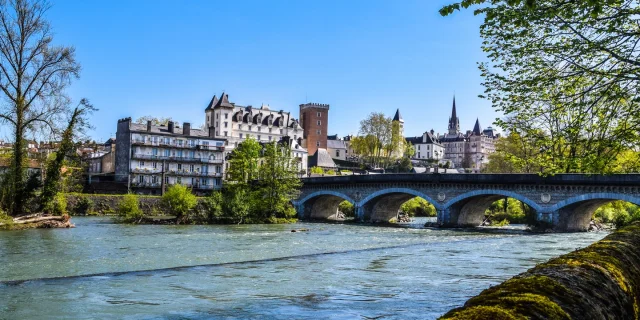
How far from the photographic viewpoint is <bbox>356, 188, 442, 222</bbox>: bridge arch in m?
46.9

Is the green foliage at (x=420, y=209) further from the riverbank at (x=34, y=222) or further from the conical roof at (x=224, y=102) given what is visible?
the conical roof at (x=224, y=102)

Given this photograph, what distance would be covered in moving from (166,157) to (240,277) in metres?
62.2

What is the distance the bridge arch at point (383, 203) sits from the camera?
46.9 meters

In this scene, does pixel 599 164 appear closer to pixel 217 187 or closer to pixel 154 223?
pixel 154 223

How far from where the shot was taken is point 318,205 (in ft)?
188

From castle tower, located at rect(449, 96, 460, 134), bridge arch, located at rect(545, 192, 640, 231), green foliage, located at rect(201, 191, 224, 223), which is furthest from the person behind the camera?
castle tower, located at rect(449, 96, 460, 134)

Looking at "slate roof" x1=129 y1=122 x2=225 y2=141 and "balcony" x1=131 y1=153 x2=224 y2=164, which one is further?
"slate roof" x1=129 y1=122 x2=225 y2=141

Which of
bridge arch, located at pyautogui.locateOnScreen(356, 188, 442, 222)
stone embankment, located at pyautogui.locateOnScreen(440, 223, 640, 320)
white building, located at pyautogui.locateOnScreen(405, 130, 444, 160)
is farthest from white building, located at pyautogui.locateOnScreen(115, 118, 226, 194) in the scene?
white building, located at pyautogui.locateOnScreen(405, 130, 444, 160)

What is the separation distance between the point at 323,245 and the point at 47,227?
16.7 meters

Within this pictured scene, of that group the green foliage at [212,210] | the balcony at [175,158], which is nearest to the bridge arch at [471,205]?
the green foliage at [212,210]

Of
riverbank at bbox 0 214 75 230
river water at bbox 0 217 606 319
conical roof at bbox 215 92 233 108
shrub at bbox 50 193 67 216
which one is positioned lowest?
river water at bbox 0 217 606 319

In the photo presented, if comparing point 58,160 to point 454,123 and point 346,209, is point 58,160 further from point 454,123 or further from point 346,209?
point 454,123

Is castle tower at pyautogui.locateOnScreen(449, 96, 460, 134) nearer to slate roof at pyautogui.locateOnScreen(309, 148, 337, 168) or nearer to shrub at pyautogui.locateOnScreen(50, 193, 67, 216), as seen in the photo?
slate roof at pyautogui.locateOnScreen(309, 148, 337, 168)

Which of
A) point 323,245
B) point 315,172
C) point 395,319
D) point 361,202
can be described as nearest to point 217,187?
point 315,172
